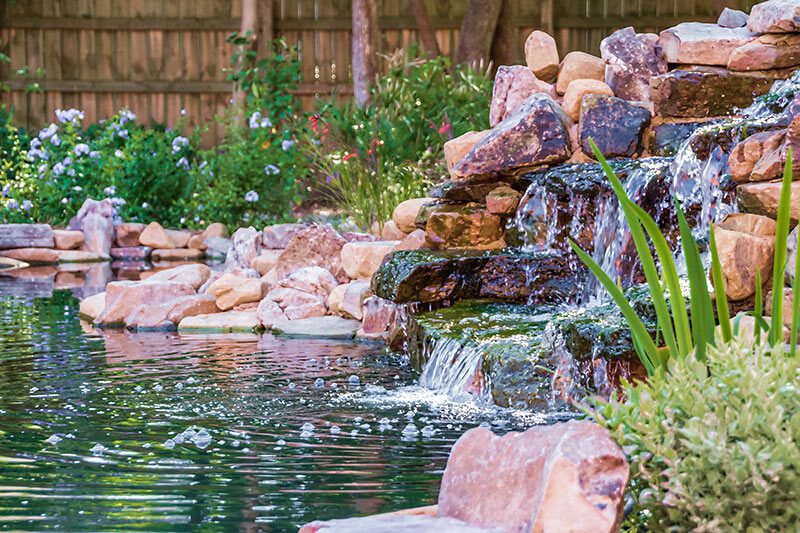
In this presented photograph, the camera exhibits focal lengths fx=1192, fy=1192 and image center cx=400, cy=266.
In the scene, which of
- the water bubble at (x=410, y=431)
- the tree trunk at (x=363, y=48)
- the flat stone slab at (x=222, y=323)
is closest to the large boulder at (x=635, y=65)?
the flat stone slab at (x=222, y=323)

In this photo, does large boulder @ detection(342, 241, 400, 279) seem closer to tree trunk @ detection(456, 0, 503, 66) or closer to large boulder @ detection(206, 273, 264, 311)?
large boulder @ detection(206, 273, 264, 311)

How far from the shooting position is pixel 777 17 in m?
6.21

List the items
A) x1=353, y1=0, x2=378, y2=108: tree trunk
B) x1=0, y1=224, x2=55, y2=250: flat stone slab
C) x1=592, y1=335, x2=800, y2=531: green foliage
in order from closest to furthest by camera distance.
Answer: x1=592, y1=335, x2=800, y2=531: green foliage → x1=353, y1=0, x2=378, y2=108: tree trunk → x1=0, y1=224, x2=55, y2=250: flat stone slab

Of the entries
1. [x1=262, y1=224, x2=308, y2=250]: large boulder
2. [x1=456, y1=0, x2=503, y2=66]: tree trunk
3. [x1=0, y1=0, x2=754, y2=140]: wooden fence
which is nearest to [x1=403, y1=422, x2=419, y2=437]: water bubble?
[x1=262, y1=224, x2=308, y2=250]: large boulder

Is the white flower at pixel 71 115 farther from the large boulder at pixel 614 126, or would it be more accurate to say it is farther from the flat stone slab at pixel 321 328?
the large boulder at pixel 614 126

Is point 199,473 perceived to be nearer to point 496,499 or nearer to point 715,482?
point 496,499

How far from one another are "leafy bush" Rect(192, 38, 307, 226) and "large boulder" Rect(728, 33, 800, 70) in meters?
6.65

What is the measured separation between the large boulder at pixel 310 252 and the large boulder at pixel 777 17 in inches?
126

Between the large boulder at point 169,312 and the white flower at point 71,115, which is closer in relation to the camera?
the large boulder at point 169,312

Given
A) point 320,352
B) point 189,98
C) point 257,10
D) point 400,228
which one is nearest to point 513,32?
point 257,10

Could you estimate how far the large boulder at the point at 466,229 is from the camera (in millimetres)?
6848

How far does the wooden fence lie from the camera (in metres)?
15.0

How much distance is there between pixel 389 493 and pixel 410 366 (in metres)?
2.56

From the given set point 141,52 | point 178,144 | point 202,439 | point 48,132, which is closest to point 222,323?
point 202,439
